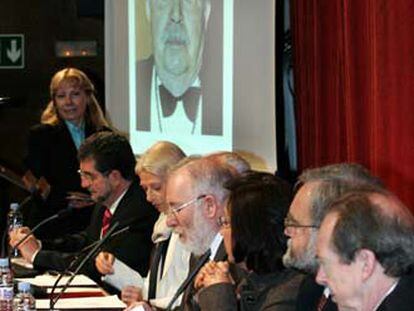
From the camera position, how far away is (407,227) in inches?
77.8

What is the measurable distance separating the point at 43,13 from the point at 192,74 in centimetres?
239

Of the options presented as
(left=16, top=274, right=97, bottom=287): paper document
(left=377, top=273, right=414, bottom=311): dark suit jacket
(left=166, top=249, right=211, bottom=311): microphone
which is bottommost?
(left=16, top=274, right=97, bottom=287): paper document

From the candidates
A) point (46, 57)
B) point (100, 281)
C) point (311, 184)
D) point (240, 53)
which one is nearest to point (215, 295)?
point (311, 184)

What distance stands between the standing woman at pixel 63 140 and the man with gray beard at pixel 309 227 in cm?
333

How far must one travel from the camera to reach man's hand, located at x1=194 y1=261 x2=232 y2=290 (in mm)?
2734

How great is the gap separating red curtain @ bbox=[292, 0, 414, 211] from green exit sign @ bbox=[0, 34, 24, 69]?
3.21 m

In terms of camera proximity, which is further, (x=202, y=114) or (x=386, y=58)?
(x=202, y=114)

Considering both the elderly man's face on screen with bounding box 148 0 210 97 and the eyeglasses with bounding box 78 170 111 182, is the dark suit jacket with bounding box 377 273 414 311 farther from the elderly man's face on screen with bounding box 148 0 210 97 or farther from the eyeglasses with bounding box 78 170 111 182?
the elderly man's face on screen with bounding box 148 0 210 97

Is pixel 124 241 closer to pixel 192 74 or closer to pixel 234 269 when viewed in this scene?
pixel 234 269

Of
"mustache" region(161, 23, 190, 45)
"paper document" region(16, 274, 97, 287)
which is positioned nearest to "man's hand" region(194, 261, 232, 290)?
"paper document" region(16, 274, 97, 287)

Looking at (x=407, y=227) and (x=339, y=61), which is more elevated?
(x=339, y=61)

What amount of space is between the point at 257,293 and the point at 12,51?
5.17 m

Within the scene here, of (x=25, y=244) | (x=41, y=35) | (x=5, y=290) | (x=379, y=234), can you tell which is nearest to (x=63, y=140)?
(x=25, y=244)

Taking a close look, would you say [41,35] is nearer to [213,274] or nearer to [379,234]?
[213,274]
